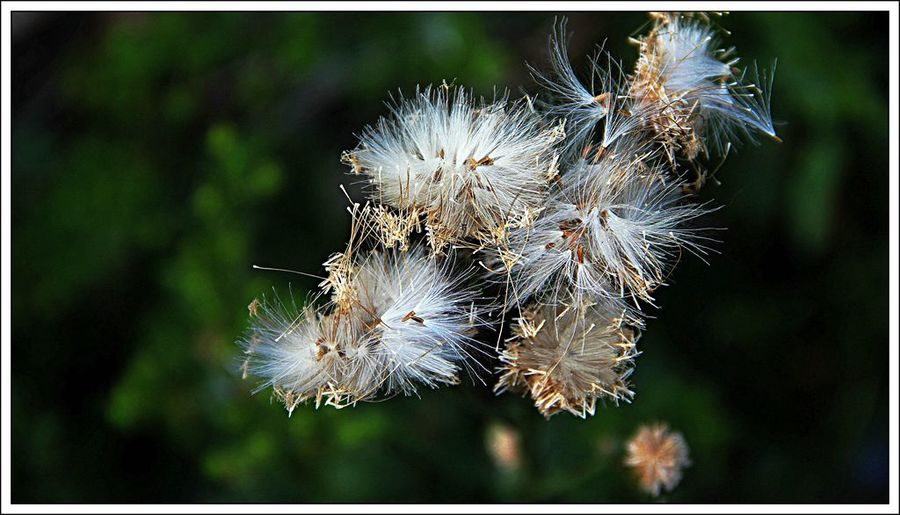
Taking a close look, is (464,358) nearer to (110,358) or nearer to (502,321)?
(502,321)

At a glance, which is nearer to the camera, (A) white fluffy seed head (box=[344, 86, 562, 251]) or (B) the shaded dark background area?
(A) white fluffy seed head (box=[344, 86, 562, 251])

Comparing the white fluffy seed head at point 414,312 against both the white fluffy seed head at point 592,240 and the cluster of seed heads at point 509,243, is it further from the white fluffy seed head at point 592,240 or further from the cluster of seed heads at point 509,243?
the white fluffy seed head at point 592,240

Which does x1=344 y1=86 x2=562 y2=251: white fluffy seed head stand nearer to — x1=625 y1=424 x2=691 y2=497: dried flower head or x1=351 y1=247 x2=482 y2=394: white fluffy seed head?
x1=351 y1=247 x2=482 y2=394: white fluffy seed head

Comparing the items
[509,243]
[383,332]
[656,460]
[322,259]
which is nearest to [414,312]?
[383,332]

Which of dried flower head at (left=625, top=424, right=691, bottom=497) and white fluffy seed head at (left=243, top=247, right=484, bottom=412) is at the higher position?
white fluffy seed head at (left=243, top=247, right=484, bottom=412)

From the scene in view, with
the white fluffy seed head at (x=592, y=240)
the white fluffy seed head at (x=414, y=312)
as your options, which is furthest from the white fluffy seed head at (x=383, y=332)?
the white fluffy seed head at (x=592, y=240)

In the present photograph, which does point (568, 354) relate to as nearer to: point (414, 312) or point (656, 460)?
point (414, 312)

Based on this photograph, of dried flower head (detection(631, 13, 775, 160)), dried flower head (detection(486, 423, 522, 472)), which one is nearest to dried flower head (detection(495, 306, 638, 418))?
dried flower head (detection(631, 13, 775, 160))
